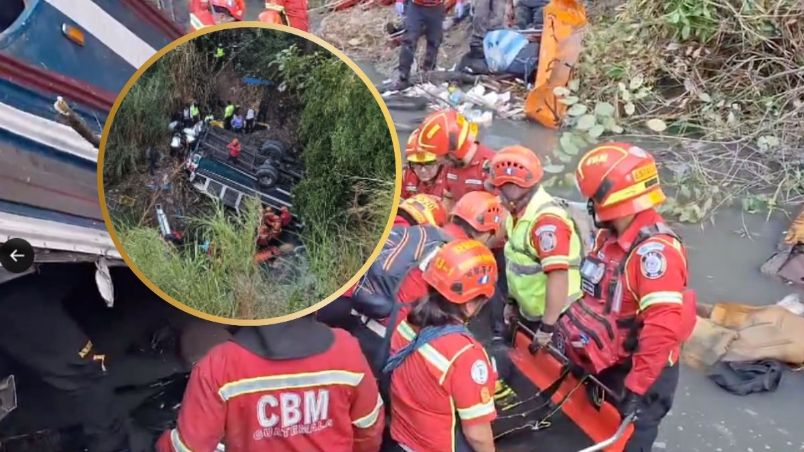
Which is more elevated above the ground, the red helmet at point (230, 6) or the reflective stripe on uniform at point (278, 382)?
the red helmet at point (230, 6)

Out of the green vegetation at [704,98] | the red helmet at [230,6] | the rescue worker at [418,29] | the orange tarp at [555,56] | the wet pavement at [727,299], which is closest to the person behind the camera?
the wet pavement at [727,299]

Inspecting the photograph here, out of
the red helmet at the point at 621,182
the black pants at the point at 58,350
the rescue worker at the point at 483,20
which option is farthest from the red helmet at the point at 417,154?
the rescue worker at the point at 483,20

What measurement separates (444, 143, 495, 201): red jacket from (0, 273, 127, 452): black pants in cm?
250

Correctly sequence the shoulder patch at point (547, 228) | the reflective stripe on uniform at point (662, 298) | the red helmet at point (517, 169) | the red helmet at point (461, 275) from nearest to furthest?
the red helmet at point (461, 275) < the reflective stripe on uniform at point (662, 298) < the shoulder patch at point (547, 228) < the red helmet at point (517, 169)

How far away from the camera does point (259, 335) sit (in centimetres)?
248

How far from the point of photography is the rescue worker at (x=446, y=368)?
288 cm

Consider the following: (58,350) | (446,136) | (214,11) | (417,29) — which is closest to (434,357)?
(58,350)

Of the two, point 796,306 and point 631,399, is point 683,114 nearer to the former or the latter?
point 796,306

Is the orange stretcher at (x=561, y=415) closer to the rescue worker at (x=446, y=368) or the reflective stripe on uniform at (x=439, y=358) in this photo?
the rescue worker at (x=446, y=368)

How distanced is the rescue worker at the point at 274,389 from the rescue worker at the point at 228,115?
0.69 meters

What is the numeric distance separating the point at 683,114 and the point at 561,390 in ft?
14.6

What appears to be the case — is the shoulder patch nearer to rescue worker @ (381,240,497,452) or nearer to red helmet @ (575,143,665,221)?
red helmet @ (575,143,665,221)

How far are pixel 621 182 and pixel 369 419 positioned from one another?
60.8 inches

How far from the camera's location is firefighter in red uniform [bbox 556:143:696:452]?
11.0 feet
